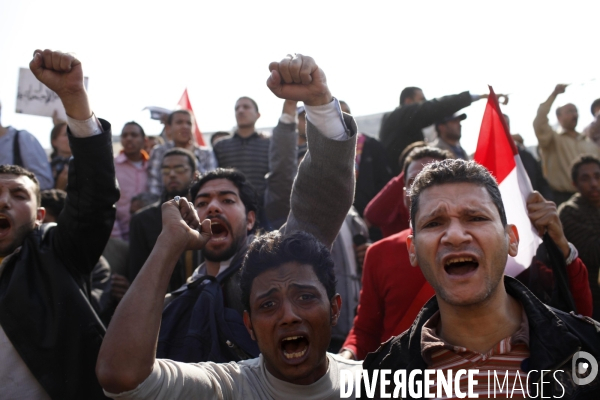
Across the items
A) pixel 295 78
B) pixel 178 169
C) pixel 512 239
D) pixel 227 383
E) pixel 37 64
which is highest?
pixel 37 64

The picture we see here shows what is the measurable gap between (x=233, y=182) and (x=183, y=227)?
1527mm

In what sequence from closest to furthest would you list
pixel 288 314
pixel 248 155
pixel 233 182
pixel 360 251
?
pixel 288 314
pixel 233 182
pixel 360 251
pixel 248 155

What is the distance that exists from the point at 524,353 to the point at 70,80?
8.25 ft

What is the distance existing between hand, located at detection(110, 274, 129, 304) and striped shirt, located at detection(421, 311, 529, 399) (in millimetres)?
3778

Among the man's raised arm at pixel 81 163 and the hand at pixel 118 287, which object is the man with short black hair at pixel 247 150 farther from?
the man's raised arm at pixel 81 163

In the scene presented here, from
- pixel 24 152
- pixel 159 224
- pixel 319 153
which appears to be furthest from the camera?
pixel 24 152

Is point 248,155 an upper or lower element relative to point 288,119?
lower

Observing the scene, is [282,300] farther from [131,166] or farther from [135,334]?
[131,166]

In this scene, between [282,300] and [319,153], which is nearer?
[282,300]

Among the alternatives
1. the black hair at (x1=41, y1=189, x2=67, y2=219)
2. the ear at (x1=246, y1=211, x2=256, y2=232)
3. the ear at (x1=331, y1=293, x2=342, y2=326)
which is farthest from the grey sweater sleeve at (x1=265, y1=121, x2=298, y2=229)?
the ear at (x1=331, y1=293, x2=342, y2=326)

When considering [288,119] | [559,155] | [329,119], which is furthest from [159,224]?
[559,155]

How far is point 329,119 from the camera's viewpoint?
337 cm

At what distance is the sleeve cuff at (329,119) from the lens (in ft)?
11.0

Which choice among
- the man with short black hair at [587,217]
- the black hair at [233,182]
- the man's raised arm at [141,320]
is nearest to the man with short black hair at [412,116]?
the man with short black hair at [587,217]
